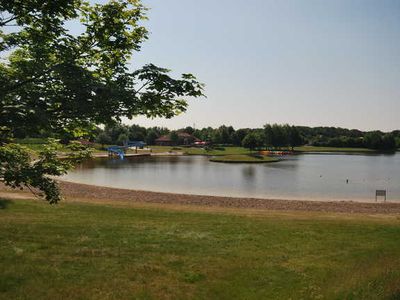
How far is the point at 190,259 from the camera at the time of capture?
13.5 m

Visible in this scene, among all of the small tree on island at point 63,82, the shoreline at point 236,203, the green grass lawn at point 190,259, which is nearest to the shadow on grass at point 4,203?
the green grass lawn at point 190,259

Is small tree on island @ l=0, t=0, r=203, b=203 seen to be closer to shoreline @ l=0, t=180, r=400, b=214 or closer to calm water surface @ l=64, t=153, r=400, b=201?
shoreline @ l=0, t=180, r=400, b=214

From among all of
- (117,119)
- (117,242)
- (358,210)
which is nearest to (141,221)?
(117,242)

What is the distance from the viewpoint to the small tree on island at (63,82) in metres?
7.43

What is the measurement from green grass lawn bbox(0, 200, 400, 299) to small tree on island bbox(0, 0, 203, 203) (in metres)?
3.44

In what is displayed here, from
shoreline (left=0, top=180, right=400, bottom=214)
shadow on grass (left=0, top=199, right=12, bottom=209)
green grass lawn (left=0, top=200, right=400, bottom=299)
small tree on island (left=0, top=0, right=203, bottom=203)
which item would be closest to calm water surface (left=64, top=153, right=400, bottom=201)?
shoreline (left=0, top=180, right=400, bottom=214)

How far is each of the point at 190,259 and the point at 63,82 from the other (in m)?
8.16

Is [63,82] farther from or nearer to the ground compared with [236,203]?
farther from the ground

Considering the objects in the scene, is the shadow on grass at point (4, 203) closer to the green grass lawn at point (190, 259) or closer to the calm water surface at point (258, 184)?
the green grass lawn at point (190, 259)

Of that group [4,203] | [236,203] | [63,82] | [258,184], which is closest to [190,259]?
[63,82]

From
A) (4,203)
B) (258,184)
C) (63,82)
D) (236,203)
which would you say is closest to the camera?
(63,82)

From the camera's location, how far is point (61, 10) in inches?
301

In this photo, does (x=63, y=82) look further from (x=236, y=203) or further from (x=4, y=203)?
(x=236, y=203)

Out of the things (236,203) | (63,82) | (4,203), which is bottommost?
(236,203)
